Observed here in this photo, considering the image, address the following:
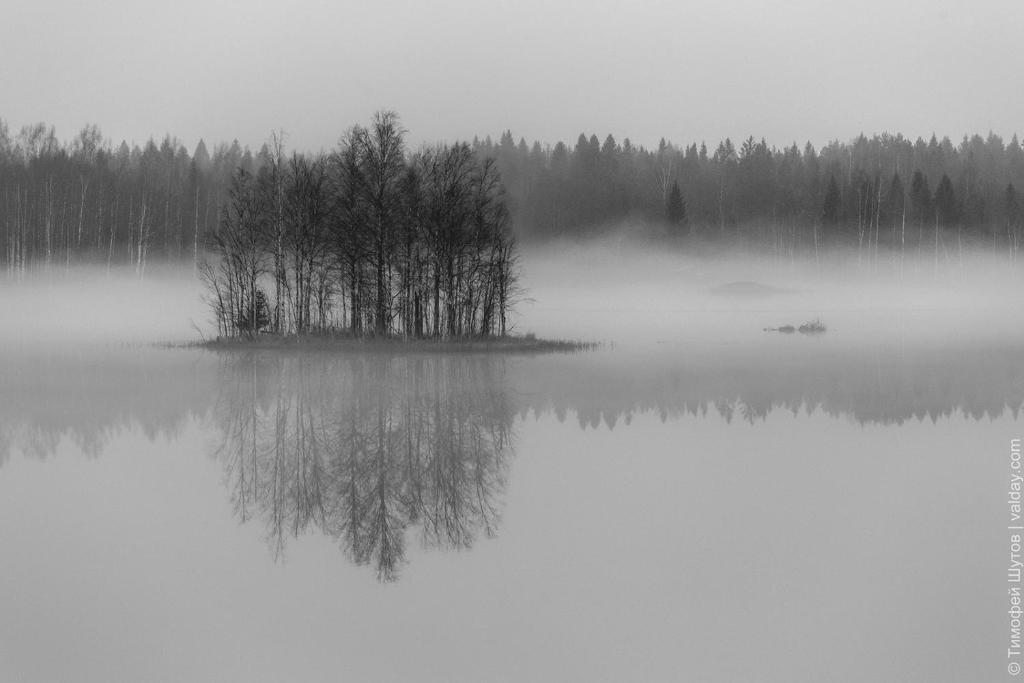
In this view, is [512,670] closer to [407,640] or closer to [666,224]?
[407,640]

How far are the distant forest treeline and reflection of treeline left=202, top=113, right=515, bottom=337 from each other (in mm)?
31805

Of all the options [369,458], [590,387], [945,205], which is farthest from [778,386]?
[945,205]

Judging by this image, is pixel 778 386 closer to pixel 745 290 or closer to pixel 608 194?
pixel 745 290

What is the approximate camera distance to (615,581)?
8445 millimetres

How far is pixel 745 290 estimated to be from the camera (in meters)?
92.8

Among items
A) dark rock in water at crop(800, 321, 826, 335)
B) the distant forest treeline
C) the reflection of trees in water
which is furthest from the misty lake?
the distant forest treeline

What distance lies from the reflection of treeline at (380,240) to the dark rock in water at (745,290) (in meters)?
54.0

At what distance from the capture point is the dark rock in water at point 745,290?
9256 centimetres

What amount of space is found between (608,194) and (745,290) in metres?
18.2

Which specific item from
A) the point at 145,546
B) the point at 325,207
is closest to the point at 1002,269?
the point at 325,207

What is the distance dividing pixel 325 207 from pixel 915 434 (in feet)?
104

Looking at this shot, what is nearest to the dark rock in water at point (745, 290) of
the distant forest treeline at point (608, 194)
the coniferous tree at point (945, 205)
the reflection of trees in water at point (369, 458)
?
the distant forest treeline at point (608, 194)

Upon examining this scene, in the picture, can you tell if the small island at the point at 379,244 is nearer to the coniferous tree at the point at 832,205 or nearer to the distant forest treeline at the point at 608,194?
the distant forest treeline at the point at 608,194

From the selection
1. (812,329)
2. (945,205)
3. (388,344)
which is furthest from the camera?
(945,205)
